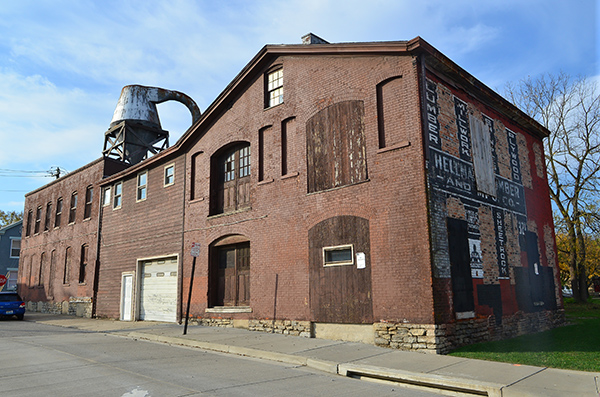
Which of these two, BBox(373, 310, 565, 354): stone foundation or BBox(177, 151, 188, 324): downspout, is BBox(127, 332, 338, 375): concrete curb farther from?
BBox(177, 151, 188, 324): downspout

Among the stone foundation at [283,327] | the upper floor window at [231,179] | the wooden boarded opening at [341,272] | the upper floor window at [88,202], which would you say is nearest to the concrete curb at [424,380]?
the wooden boarded opening at [341,272]

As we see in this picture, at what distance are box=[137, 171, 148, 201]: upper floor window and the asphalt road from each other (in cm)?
1040

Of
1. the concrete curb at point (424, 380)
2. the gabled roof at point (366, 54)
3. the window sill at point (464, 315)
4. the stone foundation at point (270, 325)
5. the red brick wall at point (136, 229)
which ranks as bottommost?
the concrete curb at point (424, 380)

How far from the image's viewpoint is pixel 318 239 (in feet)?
42.8

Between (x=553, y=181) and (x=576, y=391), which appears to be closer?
(x=576, y=391)

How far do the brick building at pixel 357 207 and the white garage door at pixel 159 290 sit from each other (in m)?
0.09

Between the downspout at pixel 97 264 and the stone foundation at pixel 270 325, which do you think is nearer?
the stone foundation at pixel 270 325

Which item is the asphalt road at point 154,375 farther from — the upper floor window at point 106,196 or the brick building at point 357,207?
the upper floor window at point 106,196

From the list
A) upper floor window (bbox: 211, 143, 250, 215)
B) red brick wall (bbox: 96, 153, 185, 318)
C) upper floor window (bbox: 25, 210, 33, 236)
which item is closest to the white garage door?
red brick wall (bbox: 96, 153, 185, 318)

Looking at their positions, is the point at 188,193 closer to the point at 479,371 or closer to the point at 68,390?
the point at 68,390

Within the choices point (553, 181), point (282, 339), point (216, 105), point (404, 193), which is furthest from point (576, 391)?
point (553, 181)

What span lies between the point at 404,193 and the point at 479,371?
4592 millimetres

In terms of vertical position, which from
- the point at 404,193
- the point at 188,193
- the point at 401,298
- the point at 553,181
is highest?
the point at 553,181

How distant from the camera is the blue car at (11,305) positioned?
21922 millimetres
